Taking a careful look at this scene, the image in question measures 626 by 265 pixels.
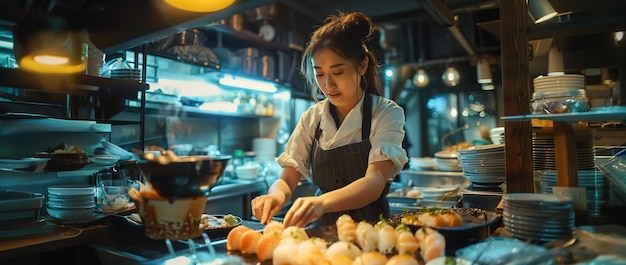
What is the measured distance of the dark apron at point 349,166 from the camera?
199 centimetres

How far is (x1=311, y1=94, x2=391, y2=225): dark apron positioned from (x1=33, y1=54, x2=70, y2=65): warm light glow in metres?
1.21

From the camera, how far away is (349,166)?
79.7 inches

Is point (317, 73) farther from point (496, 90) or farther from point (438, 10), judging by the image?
point (496, 90)

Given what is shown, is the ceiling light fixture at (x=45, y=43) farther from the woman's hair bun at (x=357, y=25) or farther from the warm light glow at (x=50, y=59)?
the woman's hair bun at (x=357, y=25)

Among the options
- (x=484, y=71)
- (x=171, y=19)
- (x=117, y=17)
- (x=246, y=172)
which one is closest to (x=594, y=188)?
(x=171, y=19)

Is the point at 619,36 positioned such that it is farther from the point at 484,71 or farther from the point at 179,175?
the point at 179,175

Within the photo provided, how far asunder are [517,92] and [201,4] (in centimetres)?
136

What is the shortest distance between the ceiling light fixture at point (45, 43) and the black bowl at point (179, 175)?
29.8 inches

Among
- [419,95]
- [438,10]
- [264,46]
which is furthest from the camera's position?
[419,95]

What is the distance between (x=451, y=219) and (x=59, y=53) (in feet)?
5.33

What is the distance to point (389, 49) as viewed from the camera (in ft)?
22.0

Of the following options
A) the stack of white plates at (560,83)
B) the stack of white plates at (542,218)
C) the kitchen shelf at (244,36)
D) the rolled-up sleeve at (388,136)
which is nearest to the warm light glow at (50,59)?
the rolled-up sleeve at (388,136)

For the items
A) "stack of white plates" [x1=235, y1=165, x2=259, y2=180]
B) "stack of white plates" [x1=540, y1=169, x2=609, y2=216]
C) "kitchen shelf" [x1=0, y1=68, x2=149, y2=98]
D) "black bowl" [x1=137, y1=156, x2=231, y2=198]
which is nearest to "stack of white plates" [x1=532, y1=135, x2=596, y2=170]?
"stack of white plates" [x1=540, y1=169, x2=609, y2=216]

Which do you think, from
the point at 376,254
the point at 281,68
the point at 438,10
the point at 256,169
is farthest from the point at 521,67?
the point at 281,68
